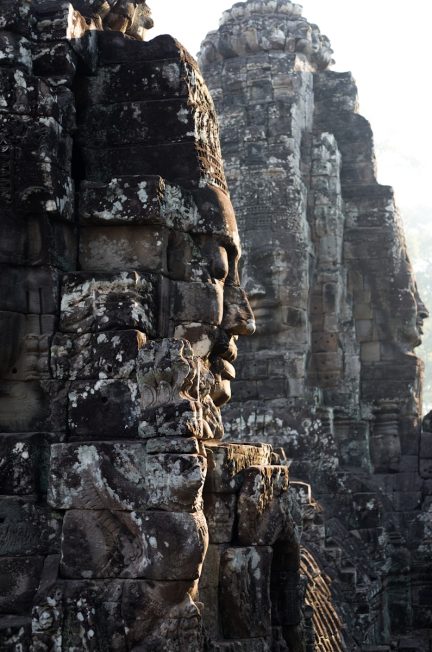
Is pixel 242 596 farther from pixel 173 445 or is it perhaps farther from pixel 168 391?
pixel 168 391

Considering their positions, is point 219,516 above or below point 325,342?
below

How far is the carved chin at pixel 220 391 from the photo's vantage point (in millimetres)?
7905

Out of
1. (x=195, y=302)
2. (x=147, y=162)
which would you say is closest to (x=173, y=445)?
(x=195, y=302)

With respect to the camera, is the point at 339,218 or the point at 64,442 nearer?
the point at 64,442

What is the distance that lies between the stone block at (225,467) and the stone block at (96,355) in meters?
0.71

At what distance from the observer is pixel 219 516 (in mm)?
7312

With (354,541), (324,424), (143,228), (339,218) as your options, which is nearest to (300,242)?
(339,218)

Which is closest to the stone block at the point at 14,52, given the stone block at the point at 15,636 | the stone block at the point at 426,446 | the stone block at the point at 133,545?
the stone block at the point at 133,545

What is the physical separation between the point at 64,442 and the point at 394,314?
480 inches

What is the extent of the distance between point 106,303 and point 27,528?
1284 millimetres

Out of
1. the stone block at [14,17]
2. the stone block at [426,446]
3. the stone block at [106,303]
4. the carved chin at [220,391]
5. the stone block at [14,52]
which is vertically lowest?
the carved chin at [220,391]

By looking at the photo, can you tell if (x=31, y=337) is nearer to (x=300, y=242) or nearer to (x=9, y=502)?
(x=9, y=502)

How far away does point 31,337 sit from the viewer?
7184 millimetres

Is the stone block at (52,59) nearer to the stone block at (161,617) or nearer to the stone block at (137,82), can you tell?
the stone block at (137,82)
